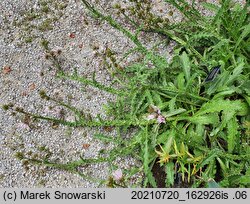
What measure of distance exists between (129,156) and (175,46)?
1.13m

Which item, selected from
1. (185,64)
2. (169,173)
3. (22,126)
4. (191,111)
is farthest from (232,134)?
(22,126)

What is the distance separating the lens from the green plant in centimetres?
363

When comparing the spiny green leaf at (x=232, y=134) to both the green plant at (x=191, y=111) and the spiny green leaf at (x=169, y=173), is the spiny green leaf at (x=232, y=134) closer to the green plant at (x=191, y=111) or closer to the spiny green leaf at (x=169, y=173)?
the green plant at (x=191, y=111)

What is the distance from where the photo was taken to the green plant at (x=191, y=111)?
363cm

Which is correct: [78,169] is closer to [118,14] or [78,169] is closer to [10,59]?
[10,59]

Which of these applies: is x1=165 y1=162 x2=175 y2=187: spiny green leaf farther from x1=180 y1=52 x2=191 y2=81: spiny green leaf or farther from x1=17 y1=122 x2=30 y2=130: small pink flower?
x1=17 y1=122 x2=30 y2=130: small pink flower

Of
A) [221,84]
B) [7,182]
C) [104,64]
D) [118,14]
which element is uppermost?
[118,14]

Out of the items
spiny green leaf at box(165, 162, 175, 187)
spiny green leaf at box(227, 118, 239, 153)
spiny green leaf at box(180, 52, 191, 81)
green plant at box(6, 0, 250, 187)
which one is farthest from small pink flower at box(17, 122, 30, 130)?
spiny green leaf at box(227, 118, 239, 153)

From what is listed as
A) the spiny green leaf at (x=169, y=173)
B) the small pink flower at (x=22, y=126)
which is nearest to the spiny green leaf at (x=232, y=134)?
the spiny green leaf at (x=169, y=173)

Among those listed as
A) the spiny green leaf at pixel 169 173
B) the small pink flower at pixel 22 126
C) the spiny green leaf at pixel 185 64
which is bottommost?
the spiny green leaf at pixel 169 173

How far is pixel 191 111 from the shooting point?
150 inches

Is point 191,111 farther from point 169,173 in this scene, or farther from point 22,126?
point 22,126


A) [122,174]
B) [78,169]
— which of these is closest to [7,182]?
[78,169]

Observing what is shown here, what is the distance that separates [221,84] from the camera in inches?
147
